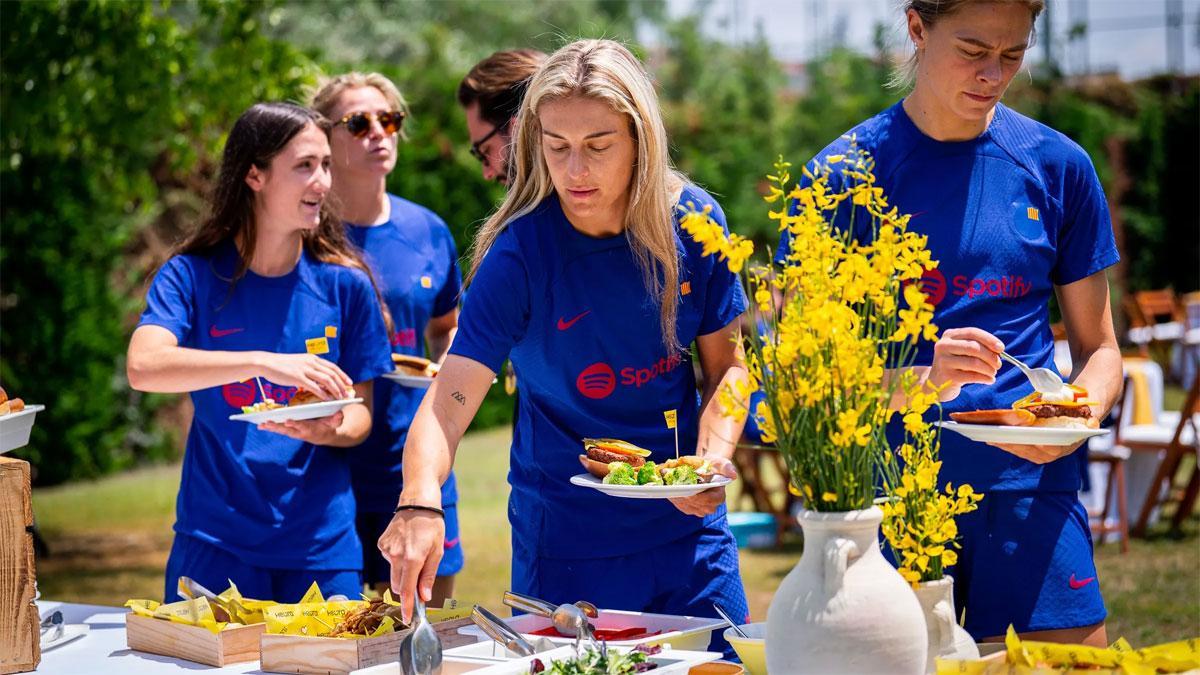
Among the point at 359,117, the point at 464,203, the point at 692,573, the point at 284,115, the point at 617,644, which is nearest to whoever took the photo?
the point at 617,644

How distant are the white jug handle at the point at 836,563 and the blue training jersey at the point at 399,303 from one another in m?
2.34

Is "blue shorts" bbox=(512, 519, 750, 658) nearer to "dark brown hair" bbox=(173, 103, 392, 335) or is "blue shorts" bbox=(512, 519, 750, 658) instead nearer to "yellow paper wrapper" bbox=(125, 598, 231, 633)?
"yellow paper wrapper" bbox=(125, 598, 231, 633)

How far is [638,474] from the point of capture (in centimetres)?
258

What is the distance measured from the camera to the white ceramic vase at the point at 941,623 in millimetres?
2027

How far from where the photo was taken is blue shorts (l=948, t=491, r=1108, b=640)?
271 centimetres

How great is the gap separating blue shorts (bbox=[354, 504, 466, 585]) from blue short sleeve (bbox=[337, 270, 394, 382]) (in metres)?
0.66

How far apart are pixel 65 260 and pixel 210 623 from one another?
10546 millimetres

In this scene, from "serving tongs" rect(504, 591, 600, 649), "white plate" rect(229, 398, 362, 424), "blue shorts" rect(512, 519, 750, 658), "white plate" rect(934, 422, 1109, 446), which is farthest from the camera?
"white plate" rect(229, 398, 362, 424)

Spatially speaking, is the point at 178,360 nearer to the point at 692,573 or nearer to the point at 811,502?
the point at 692,573

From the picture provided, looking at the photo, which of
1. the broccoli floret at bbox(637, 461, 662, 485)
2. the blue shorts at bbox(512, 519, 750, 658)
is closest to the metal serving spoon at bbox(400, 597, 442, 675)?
the broccoli floret at bbox(637, 461, 662, 485)

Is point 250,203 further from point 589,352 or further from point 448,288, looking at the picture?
point 589,352

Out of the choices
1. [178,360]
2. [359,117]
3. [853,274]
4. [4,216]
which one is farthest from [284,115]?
[4,216]

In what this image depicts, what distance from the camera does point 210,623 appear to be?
2686 mm

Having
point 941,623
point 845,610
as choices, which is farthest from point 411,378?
point 845,610
